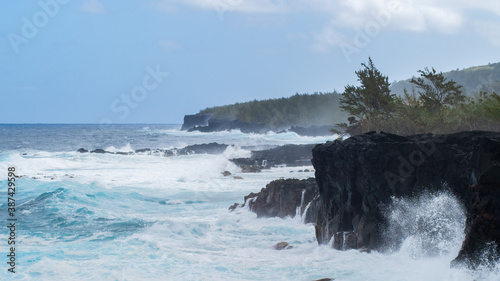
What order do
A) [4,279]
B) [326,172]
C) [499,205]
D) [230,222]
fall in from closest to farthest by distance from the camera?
[499,205], [4,279], [326,172], [230,222]

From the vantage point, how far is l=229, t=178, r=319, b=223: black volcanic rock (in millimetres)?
18828

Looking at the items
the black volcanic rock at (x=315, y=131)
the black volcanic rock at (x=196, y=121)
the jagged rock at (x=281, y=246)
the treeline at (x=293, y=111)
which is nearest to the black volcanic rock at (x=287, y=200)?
the jagged rock at (x=281, y=246)

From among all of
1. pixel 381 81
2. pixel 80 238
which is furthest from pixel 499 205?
pixel 381 81

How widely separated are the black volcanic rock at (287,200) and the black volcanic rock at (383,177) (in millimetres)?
2910

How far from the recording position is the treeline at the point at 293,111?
120375 mm

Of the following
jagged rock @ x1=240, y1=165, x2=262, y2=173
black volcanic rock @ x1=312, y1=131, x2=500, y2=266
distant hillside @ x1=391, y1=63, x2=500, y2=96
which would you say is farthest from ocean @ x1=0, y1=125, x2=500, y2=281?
distant hillside @ x1=391, y1=63, x2=500, y2=96

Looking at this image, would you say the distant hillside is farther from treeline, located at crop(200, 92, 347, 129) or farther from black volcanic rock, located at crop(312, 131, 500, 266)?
black volcanic rock, located at crop(312, 131, 500, 266)

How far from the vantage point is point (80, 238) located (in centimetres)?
1730

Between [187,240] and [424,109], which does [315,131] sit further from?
[187,240]

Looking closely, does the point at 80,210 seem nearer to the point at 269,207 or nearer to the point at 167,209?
the point at 167,209

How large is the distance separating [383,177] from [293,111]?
112m

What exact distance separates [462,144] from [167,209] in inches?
542

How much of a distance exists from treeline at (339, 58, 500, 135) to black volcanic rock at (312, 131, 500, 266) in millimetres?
11203

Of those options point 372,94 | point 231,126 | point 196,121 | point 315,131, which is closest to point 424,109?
point 372,94
